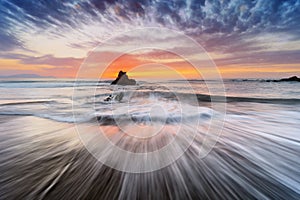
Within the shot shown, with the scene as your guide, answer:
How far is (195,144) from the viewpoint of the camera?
7.72ft

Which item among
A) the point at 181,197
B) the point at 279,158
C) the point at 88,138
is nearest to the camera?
the point at 181,197

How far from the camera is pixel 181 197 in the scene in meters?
1.18

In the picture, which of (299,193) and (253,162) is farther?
(253,162)

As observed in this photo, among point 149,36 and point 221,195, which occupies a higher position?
point 149,36

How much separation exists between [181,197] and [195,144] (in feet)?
4.16

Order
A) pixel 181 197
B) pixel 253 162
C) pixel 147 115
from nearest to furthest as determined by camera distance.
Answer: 1. pixel 181 197
2. pixel 253 162
3. pixel 147 115

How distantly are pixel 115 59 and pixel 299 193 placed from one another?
3029mm

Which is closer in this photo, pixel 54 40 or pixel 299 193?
pixel 299 193

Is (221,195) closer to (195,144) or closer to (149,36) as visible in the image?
(195,144)

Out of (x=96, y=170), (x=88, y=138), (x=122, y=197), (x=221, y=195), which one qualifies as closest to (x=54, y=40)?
(x=88, y=138)

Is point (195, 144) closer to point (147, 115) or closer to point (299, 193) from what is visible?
point (299, 193)

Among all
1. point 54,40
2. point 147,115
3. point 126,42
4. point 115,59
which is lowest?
point 147,115

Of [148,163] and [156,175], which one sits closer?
[156,175]

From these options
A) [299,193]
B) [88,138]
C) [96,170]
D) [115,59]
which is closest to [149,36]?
[115,59]
